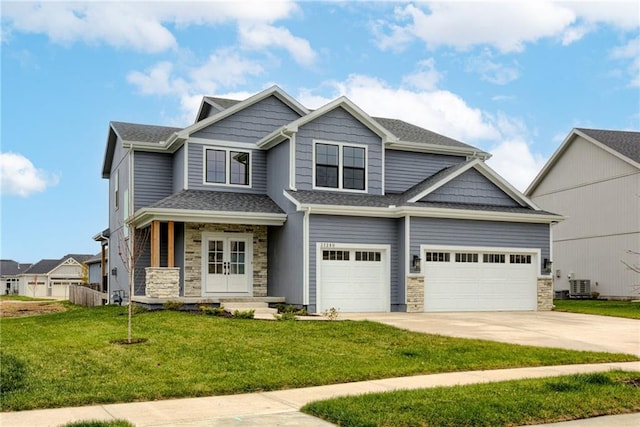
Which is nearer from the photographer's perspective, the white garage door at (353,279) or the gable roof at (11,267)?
the white garage door at (353,279)

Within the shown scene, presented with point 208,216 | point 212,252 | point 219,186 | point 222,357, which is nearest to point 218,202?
point 208,216

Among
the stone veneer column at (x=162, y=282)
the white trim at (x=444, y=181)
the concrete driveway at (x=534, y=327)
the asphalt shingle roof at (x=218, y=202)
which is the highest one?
the white trim at (x=444, y=181)

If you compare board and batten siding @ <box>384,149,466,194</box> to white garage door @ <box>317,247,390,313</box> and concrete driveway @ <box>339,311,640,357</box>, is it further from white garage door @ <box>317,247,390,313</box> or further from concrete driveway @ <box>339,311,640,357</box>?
concrete driveway @ <box>339,311,640,357</box>

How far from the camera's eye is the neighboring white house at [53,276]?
7500cm

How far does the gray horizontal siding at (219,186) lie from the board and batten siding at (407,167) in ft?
14.2

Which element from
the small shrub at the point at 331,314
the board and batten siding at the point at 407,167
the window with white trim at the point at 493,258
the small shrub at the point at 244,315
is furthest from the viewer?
the board and batten siding at the point at 407,167

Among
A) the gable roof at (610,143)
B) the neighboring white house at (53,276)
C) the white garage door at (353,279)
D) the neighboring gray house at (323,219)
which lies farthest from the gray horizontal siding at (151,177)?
the neighboring white house at (53,276)

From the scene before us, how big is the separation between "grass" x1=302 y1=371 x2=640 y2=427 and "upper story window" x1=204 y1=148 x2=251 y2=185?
15.8 meters

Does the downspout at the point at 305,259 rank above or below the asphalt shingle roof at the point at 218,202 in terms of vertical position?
below

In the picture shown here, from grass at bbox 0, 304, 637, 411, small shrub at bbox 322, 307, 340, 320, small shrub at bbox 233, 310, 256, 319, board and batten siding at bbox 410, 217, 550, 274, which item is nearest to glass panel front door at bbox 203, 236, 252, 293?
small shrub at bbox 322, 307, 340, 320

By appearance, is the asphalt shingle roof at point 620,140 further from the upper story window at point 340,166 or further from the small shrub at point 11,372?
the small shrub at point 11,372

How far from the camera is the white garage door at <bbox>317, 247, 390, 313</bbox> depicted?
805 inches

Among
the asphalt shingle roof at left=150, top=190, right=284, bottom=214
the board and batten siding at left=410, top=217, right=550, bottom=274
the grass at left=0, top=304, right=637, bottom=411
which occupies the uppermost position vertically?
the asphalt shingle roof at left=150, top=190, right=284, bottom=214

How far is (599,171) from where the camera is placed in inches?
1299
